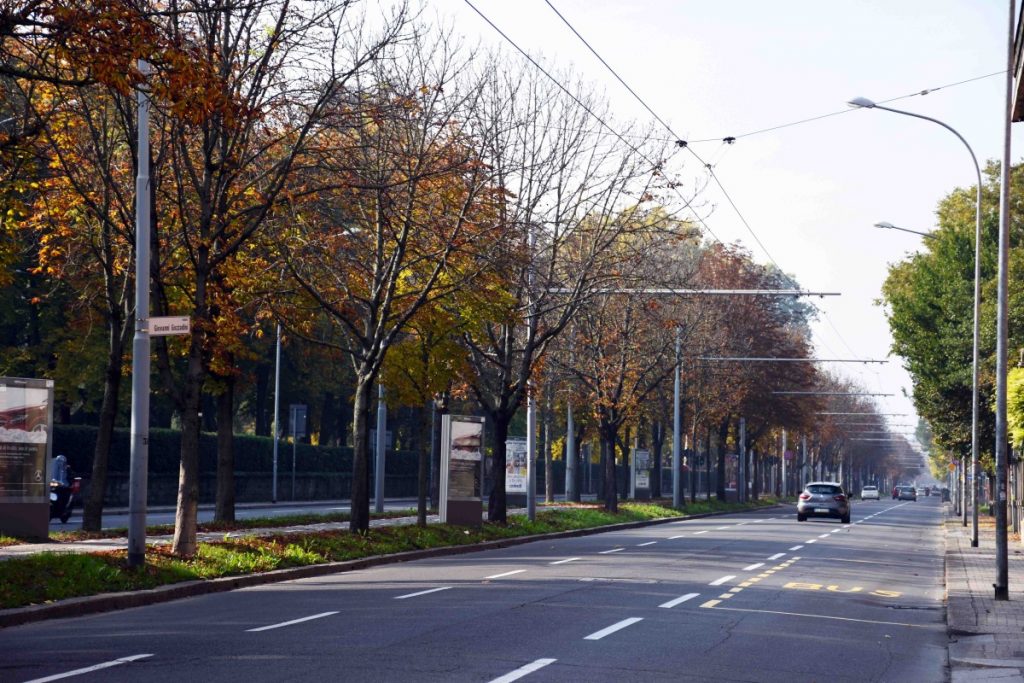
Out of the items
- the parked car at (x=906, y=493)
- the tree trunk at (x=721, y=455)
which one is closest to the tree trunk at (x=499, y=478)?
the tree trunk at (x=721, y=455)

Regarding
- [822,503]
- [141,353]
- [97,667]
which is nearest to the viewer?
[97,667]

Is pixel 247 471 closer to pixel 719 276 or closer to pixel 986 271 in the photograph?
pixel 719 276

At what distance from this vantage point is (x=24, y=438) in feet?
73.8

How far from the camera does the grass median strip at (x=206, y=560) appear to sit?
15656 mm

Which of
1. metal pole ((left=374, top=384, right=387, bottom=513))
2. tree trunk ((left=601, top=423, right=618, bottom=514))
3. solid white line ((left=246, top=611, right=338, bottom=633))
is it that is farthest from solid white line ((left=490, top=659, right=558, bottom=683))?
tree trunk ((left=601, top=423, right=618, bottom=514))

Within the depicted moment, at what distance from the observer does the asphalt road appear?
436 inches

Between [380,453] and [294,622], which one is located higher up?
[380,453]

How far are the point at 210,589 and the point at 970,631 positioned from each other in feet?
31.1

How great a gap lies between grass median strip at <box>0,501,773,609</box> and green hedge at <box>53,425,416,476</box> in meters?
18.1

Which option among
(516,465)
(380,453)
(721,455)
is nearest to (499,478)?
(380,453)

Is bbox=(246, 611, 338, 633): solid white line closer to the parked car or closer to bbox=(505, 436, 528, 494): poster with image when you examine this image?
bbox=(505, 436, 528, 494): poster with image

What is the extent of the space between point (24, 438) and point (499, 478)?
1510cm

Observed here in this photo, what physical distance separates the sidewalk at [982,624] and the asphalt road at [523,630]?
280 millimetres

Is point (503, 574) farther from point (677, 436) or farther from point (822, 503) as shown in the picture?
point (822, 503)
